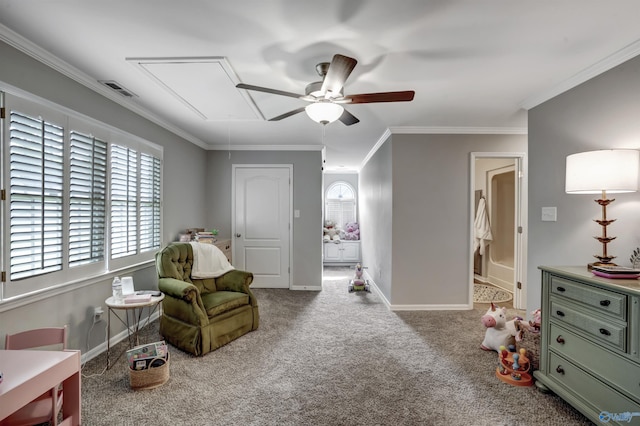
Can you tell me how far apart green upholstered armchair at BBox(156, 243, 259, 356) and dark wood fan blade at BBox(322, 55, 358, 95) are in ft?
6.71

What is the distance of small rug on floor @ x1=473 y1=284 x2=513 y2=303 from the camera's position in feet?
14.5

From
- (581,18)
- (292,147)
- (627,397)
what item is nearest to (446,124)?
(581,18)

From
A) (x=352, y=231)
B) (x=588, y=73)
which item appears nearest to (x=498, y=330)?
(x=588, y=73)

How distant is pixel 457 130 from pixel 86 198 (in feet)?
13.3

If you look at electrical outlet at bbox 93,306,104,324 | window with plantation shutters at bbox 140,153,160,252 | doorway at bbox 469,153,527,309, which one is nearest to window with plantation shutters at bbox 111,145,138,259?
window with plantation shutters at bbox 140,153,160,252

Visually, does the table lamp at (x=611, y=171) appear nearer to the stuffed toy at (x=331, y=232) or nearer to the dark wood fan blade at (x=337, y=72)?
the dark wood fan blade at (x=337, y=72)

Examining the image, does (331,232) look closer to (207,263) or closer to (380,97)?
(207,263)

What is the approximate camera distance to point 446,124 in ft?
12.2

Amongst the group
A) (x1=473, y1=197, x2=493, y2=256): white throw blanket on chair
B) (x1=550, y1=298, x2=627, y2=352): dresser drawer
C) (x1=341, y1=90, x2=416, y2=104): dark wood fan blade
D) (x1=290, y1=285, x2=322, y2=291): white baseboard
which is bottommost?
(x1=290, y1=285, x2=322, y2=291): white baseboard

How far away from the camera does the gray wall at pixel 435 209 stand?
12.7 ft

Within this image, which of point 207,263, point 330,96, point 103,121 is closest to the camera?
point 330,96

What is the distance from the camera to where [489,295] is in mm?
4664

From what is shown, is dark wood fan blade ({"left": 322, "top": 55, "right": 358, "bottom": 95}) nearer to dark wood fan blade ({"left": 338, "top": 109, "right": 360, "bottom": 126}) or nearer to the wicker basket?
Answer: dark wood fan blade ({"left": 338, "top": 109, "right": 360, "bottom": 126})

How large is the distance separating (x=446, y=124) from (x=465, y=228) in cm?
135
